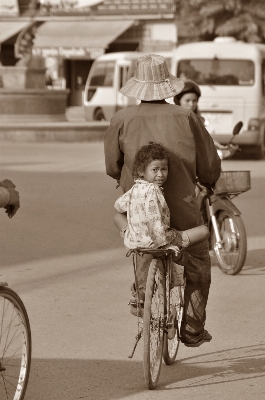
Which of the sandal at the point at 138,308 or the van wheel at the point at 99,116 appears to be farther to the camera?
the van wheel at the point at 99,116

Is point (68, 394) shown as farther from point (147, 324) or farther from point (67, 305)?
point (67, 305)

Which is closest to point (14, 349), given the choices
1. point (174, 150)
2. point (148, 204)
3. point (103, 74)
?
point (148, 204)

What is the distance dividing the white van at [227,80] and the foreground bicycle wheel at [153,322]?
15.1m

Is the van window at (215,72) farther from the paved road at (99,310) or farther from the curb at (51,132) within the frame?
the paved road at (99,310)

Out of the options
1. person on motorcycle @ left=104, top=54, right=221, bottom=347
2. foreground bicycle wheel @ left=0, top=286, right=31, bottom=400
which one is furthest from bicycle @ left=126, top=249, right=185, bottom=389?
foreground bicycle wheel @ left=0, top=286, right=31, bottom=400

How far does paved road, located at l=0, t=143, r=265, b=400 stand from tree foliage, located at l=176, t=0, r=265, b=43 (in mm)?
26446

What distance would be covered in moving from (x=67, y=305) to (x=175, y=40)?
36.2 m

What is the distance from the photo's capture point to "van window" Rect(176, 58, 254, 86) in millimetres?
20641

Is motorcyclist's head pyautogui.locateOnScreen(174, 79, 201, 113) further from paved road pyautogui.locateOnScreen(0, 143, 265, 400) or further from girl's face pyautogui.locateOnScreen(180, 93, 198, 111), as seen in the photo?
paved road pyautogui.locateOnScreen(0, 143, 265, 400)

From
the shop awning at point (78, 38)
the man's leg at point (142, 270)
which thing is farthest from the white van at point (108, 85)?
the man's leg at point (142, 270)

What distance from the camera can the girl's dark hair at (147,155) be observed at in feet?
16.8

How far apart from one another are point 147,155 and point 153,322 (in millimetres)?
822

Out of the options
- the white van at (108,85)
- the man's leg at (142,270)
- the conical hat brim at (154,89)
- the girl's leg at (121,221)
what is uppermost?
the conical hat brim at (154,89)

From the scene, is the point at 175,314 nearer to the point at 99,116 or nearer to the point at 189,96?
the point at 189,96
